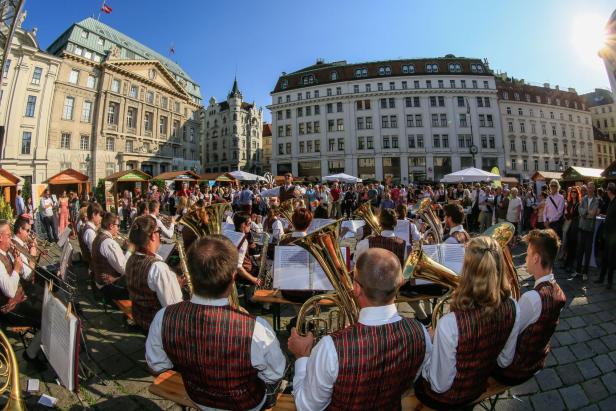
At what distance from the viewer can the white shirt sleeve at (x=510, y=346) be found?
2.05 metres

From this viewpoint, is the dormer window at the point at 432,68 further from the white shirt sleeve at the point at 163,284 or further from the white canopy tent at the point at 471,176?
the white shirt sleeve at the point at 163,284

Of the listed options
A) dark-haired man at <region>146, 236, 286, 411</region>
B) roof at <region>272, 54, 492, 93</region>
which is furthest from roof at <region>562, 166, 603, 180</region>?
roof at <region>272, 54, 492, 93</region>

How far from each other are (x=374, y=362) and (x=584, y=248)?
24.1 ft

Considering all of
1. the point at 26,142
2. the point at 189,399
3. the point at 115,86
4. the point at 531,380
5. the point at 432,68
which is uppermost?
the point at 432,68

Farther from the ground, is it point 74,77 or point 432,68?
point 432,68

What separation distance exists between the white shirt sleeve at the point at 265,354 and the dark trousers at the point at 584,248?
7.39 metres

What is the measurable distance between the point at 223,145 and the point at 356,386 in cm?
7120

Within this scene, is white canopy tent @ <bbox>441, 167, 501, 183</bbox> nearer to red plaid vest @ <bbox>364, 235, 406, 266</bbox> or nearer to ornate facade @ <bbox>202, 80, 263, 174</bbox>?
red plaid vest @ <bbox>364, 235, 406, 266</bbox>

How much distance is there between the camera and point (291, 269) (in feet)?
11.9

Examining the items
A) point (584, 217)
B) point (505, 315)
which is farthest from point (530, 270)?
point (584, 217)

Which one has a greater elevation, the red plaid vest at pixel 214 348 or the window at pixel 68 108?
the window at pixel 68 108

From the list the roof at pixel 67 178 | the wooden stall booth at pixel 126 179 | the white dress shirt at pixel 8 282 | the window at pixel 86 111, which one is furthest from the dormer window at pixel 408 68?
the white dress shirt at pixel 8 282

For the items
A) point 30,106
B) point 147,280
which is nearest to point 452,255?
point 147,280

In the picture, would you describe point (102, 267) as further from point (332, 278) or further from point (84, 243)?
point (332, 278)
